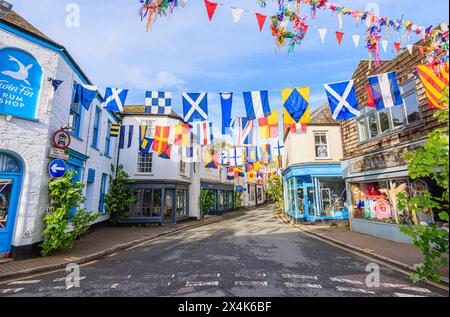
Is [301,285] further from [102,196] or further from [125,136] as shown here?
[125,136]

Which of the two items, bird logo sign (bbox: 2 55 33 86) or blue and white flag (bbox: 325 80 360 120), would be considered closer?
bird logo sign (bbox: 2 55 33 86)

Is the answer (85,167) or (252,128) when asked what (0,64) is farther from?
(252,128)

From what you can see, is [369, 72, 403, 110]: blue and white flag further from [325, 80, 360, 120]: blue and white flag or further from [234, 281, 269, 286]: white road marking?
[234, 281, 269, 286]: white road marking

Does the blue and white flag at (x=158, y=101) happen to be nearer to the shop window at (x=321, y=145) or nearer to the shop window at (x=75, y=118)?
the shop window at (x=75, y=118)

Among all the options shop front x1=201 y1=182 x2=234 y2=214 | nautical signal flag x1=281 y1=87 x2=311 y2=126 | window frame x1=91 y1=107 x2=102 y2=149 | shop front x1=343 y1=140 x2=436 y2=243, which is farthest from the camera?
shop front x1=201 y1=182 x2=234 y2=214

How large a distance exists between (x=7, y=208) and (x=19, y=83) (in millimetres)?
4324

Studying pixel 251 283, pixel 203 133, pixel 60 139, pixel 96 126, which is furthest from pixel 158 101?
pixel 251 283

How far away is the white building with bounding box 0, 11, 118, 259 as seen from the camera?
7461 mm

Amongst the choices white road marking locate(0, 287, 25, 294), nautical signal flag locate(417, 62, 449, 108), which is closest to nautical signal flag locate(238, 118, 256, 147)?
nautical signal flag locate(417, 62, 449, 108)

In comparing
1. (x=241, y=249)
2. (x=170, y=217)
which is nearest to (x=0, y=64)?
(x=241, y=249)

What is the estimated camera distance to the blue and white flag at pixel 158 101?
9.62m
